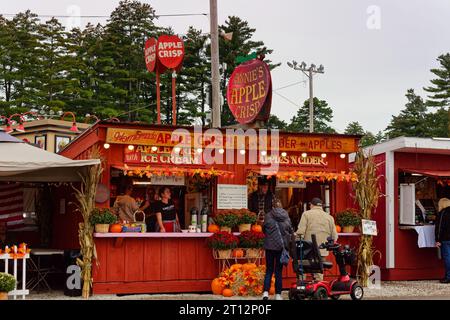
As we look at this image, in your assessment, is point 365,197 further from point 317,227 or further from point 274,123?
point 274,123

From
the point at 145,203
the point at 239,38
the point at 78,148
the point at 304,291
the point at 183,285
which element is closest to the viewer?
the point at 304,291

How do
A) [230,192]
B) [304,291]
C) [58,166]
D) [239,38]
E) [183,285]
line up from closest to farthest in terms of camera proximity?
[304,291] → [58,166] → [183,285] → [230,192] → [239,38]

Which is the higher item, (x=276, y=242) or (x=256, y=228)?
(x=256, y=228)

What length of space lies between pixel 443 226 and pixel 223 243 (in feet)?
17.0

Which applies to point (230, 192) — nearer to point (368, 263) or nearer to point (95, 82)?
point (368, 263)

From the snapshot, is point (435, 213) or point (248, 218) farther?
point (435, 213)

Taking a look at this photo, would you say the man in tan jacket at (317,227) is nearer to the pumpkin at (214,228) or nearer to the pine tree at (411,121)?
A: the pumpkin at (214,228)

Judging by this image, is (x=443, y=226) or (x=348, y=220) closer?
(x=348, y=220)

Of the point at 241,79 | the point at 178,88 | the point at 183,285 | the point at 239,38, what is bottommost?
the point at 183,285

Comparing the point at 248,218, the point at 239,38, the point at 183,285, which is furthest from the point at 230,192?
the point at 239,38

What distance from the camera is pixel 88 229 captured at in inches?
487

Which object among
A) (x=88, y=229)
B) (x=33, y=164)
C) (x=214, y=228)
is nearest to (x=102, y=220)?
(x=88, y=229)

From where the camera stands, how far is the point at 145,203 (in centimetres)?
1623

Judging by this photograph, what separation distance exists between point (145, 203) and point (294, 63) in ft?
100
